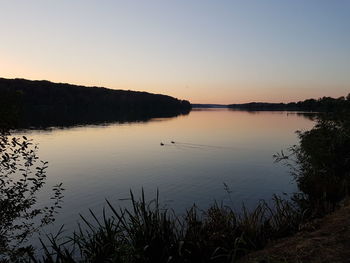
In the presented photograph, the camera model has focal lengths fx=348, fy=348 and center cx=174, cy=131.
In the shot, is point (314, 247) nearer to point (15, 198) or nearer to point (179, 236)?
point (179, 236)

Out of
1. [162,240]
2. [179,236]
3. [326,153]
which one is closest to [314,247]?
[179,236]

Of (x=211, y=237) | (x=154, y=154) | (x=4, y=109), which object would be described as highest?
(x=4, y=109)

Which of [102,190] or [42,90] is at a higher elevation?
[42,90]

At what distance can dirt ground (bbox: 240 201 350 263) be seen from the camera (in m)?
7.39

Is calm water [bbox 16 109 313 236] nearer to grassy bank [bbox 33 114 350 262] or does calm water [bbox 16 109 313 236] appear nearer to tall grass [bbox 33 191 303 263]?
grassy bank [bbox 33 114 350 262]

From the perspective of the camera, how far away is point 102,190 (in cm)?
2827

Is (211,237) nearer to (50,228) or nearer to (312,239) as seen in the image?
(312,239)

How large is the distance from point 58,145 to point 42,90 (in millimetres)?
139549

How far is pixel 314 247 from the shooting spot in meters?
8.04

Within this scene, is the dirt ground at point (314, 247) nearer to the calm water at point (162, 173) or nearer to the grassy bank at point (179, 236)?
the grassy bank at point (179, 236)

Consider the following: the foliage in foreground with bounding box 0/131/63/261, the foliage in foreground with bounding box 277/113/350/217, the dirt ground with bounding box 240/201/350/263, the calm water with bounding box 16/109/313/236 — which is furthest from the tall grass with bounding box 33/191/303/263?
the foliage in foreground with bounding box 277/113/350/217

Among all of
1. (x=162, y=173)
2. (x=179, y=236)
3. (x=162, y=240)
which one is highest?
(x=162, y=240)

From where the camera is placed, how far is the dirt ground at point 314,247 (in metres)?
7.39

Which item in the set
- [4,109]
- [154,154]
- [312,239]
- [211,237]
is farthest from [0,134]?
[154,154]
